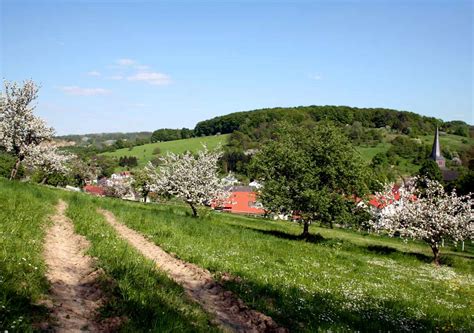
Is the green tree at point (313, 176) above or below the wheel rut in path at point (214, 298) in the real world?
above

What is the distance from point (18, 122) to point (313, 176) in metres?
31.9

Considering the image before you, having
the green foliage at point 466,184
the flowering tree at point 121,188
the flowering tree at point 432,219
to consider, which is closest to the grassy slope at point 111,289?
the flowering tree at point 432,219

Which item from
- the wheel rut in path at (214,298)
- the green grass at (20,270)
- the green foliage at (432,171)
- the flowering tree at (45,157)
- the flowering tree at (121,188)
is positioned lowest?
the flowering tree at (121,188)

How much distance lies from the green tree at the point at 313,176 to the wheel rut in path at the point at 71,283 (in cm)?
2245

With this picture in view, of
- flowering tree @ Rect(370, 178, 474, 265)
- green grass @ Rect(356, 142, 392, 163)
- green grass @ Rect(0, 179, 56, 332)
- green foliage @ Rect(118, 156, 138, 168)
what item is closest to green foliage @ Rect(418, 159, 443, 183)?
green grass @ Rect(356, 142, 392, 163)

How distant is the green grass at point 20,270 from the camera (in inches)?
270

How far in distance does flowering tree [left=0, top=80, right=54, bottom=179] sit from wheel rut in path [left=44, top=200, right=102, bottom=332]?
3040 centimetres

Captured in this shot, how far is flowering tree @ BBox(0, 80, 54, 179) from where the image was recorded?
40.9 m

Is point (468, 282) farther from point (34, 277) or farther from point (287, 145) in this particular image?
point (34, 277)

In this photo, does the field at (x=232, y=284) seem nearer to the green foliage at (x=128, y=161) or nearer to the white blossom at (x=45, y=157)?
the white blossom at (x=45, y=157)

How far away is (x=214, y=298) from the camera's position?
1216 centimetres

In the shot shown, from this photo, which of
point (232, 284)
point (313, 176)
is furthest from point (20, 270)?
point (313, 176)

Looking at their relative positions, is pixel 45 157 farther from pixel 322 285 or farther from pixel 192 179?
pixel 322 285

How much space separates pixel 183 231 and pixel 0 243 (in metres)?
13.3
